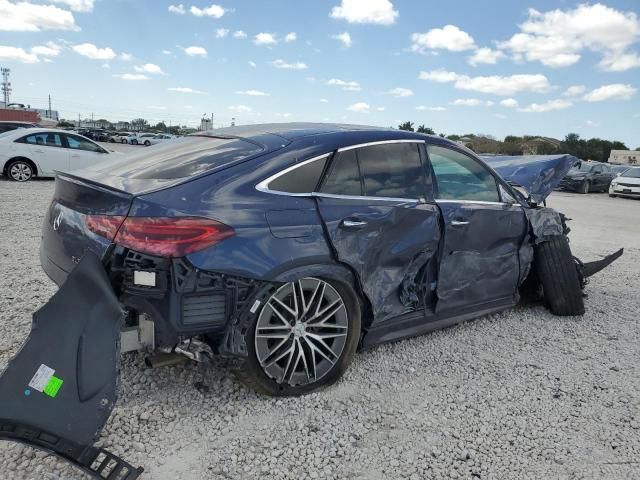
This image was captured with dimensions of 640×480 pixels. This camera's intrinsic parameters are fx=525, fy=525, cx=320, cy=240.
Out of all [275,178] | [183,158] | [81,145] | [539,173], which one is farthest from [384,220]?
[81,145]

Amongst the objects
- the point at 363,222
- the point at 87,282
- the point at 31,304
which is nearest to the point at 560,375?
the point at 363,222

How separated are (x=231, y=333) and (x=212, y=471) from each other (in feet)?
2.23

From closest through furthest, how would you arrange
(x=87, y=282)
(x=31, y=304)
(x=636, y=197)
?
1. (x=87, y=282)
2. (x=31, y=304)
3. (x=636, y=197)

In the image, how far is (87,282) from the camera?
260 centimetres

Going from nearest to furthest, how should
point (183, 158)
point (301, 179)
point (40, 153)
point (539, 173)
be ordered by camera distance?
1. point (301, 179)
2. point (183, 158)
3. point (539, 173)
4. point (40, 153)

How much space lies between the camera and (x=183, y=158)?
3250 mm

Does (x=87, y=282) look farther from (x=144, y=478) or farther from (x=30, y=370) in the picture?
(x=144, y=478)

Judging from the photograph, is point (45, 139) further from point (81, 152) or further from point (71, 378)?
point (71, 378)

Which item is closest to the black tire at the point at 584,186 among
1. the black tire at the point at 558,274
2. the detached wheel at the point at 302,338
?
the black tire at the point at 558,274

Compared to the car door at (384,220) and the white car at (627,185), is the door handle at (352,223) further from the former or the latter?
the white car at (627,185)

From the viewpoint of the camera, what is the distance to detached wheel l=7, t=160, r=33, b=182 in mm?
13133

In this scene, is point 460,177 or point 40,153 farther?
point 40,153

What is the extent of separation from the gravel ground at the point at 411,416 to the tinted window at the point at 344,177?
124 centimetres

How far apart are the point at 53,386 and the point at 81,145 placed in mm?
12642
